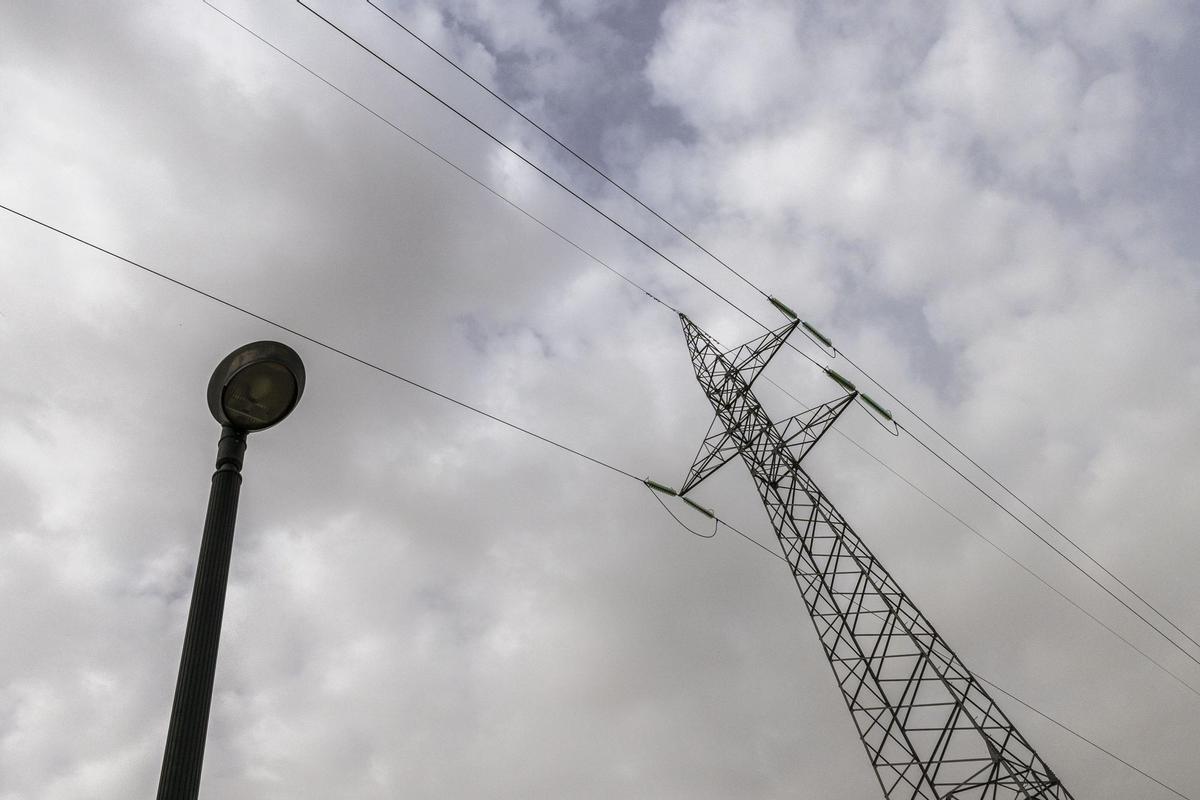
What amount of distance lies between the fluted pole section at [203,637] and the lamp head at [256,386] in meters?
0.13

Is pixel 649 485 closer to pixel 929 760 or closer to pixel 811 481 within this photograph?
pixel 811 481

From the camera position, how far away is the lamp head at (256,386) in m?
4.30

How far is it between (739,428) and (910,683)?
6517 mm

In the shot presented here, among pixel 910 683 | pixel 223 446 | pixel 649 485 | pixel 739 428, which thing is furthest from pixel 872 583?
pixel 223 446

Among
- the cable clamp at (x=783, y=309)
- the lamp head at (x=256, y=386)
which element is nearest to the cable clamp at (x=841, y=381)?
the cable clamp at (x=783, y=309)

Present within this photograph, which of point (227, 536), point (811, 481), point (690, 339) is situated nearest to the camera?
point (227, 536)

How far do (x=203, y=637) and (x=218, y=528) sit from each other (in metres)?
0.60

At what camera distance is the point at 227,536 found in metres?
4.12

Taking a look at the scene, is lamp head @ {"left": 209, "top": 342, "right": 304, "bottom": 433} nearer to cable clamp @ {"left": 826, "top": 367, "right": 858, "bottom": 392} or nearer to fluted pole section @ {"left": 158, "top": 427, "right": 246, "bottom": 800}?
fluted pole section @ {"left": 158, "top": 427, "right": 246, "bottom": 800}

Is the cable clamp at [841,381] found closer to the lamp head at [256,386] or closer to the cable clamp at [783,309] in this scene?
the cable clamp at [783,309]

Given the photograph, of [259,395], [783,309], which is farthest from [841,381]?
[259,395]

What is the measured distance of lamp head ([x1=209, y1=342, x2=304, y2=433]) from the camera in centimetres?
430

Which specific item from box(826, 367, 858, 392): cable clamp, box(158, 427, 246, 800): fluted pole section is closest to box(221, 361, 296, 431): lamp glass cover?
box(158, 427, 246, 800): fluted pole section

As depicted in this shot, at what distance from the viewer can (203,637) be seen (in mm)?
3762
